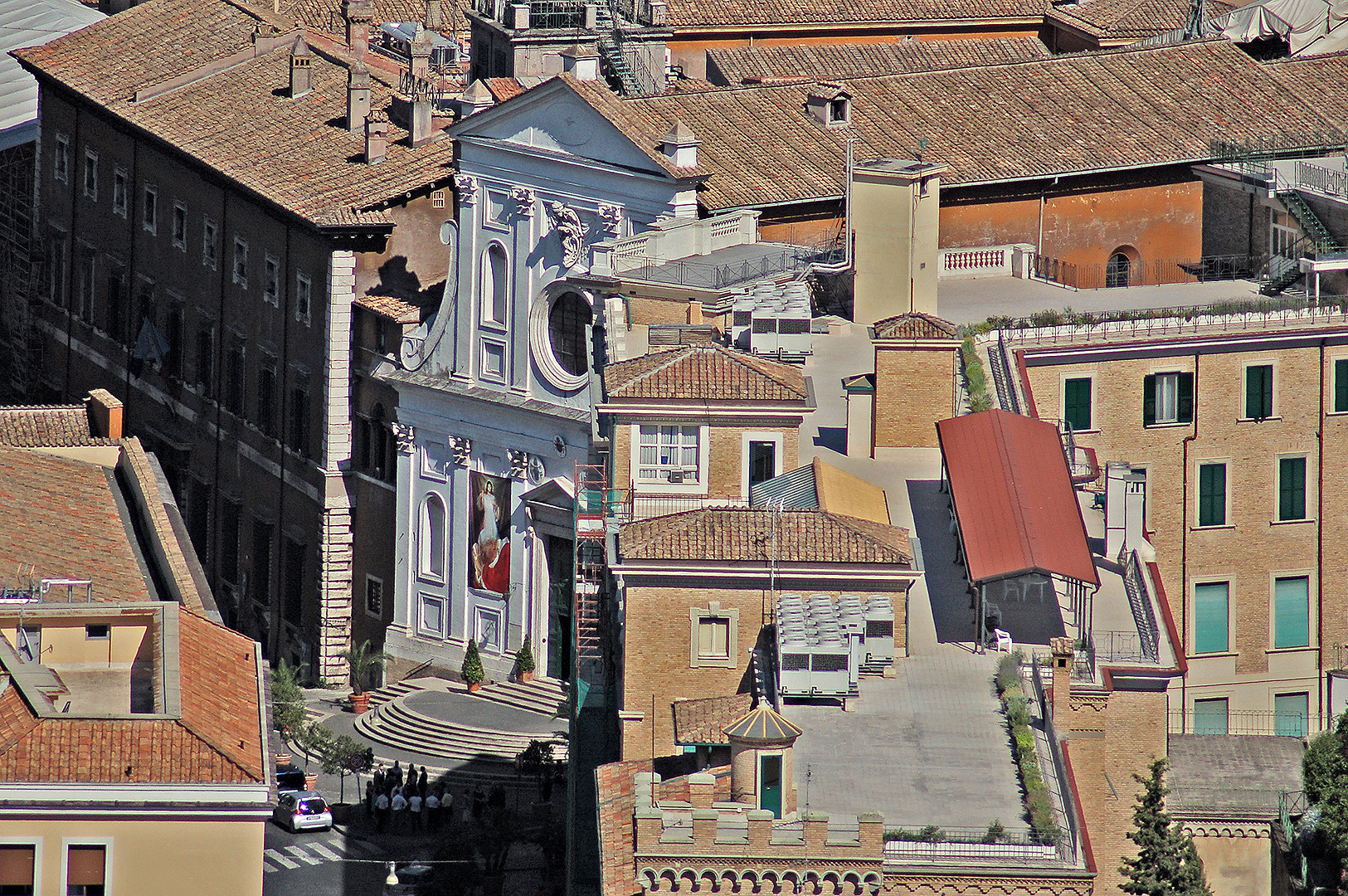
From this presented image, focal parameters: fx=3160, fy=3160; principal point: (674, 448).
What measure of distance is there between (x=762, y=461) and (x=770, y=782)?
16.4 m

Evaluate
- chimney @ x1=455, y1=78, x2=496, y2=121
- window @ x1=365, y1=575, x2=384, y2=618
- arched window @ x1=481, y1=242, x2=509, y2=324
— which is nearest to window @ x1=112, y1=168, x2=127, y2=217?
chimney @ x1=455, y1=78, x2=496, y2=121

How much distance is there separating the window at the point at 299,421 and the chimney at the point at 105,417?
68.2 feet

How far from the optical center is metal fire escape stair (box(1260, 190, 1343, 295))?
78.7 m

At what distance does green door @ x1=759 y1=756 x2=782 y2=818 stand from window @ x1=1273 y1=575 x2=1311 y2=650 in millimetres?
29565

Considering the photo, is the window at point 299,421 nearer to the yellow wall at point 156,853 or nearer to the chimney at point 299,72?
the chimney at point 299,72

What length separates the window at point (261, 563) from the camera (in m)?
94.2

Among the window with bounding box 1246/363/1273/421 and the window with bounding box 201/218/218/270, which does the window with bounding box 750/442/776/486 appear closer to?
the window with bounding box 1246/363/1273/421

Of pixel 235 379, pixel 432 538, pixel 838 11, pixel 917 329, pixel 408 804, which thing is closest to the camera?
pixel 917 329

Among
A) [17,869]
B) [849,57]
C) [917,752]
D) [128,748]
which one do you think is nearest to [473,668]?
[849,57]

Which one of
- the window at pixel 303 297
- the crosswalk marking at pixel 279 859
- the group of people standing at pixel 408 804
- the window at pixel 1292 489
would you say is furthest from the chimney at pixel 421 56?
the window at pixel 1292 489

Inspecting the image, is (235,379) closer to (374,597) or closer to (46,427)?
(374,597)

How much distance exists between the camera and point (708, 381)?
6269 cm

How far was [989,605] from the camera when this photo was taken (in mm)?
58719

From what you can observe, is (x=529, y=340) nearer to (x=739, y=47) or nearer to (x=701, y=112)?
(x=701, y=112)
